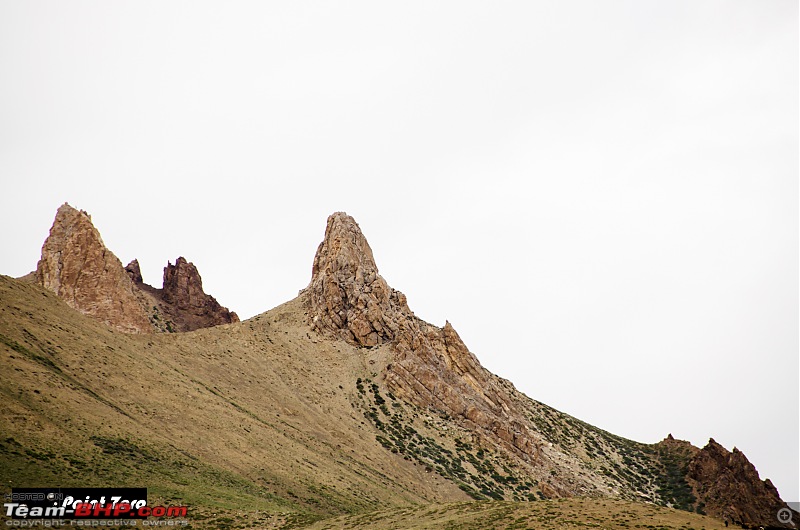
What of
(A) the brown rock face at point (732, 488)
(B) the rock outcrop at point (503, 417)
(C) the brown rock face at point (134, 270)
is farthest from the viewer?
(C) the brown rock face at point (134, 270)

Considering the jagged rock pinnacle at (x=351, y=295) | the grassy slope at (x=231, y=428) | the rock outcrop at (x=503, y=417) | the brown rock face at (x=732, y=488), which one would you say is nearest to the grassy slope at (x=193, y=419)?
the grassy slope at (x=231, y=428)

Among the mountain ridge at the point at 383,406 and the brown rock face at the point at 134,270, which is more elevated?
the brown rock face at the point at 134,270

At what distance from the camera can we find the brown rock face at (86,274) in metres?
95.9

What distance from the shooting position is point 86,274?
98.1 m

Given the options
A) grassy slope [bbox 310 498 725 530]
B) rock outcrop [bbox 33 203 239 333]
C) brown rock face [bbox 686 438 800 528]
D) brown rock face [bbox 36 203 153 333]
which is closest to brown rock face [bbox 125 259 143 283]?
rock outcrop [bbox 33 203 239 333]

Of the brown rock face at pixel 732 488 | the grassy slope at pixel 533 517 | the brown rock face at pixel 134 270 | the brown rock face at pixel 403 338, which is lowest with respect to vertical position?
the grassy slope at pixel 533 517

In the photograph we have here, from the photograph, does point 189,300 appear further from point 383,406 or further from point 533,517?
point 533,517

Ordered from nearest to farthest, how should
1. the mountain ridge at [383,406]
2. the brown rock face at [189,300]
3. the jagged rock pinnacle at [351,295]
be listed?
the mountain ridge at [383,406] < the jagged rock pinnacle at [351,295] < the brown rock face at [189,300]

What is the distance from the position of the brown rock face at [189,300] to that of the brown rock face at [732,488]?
98.0 meters

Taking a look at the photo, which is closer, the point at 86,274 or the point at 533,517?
the point at 533,517

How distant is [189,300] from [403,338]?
56.6 m

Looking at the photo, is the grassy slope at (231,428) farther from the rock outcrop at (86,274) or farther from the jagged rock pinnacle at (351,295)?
the rock outcrop at (86,274)

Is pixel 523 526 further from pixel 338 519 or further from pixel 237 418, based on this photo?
pixel 237 418

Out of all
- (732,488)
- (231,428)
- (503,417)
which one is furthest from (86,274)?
(732,488)
